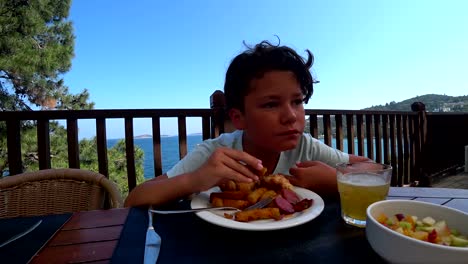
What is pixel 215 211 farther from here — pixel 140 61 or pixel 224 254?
pixel 140 61

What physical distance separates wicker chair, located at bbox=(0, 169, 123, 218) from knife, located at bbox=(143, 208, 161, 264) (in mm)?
690

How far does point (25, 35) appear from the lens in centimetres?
694

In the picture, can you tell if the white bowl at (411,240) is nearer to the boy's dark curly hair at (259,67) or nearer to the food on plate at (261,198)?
the food on plate at (261,198)

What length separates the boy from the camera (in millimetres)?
923

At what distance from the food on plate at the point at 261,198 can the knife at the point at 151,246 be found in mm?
191

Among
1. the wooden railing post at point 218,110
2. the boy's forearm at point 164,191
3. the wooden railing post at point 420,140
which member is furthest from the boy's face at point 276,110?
the wooden railing post at point 420,140

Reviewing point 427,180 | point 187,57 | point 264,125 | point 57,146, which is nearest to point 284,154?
point 264,125

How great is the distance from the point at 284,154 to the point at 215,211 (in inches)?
34.5

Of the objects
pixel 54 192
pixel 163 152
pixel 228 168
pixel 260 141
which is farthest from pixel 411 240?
pixel 163 152

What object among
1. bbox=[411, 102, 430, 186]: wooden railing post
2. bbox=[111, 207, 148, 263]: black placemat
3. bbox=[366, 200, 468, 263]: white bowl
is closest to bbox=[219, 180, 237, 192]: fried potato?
bbox=[111, 207, 148, 263]: black placemat

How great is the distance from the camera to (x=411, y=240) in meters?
0.44

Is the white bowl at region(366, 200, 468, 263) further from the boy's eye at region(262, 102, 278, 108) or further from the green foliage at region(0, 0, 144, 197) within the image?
the green foliage at region(0, 0, 144, 197)

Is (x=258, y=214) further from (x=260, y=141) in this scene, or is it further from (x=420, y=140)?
(x=420, y=140)

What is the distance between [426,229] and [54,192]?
1496 mm
